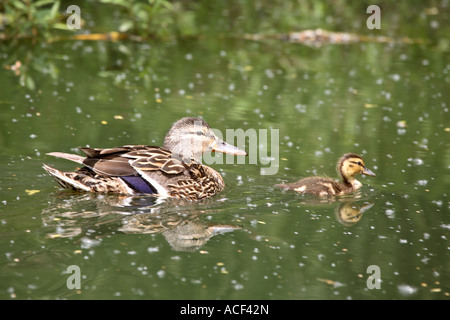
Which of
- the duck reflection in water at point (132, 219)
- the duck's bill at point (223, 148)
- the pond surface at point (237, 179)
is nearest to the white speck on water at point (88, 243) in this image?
the pond surface at point (237, 179)

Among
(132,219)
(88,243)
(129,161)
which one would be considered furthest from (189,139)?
(88,243)

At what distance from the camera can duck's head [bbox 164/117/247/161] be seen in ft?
28.4

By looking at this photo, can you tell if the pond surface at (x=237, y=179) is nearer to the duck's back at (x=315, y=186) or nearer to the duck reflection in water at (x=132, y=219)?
the duck reflection in water at (x=132, y=219)

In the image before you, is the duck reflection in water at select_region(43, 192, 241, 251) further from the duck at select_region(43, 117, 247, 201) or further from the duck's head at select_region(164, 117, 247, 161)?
the duck's head at select_region(164, 117, 247, 161)

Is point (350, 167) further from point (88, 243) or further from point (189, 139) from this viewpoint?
point (88, 243)

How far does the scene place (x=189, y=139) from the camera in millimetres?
8688

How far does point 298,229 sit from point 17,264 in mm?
2818

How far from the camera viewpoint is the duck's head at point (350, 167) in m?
8.84

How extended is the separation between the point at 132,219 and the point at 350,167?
9.52ft

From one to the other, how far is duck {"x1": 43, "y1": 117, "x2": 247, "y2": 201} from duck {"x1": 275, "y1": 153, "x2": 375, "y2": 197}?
3.00 feet

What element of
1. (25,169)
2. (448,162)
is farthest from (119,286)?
(448,162)

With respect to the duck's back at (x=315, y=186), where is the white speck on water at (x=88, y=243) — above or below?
below

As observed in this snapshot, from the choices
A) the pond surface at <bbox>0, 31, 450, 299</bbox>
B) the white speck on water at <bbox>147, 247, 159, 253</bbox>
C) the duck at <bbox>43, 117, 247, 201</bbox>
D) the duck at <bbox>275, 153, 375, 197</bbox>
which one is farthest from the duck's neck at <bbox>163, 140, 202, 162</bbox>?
the white speck on water at <bbox>147, 247, 159, 253</bbox>

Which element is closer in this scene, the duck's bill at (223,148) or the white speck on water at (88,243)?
the white speck on water at (88,243)
